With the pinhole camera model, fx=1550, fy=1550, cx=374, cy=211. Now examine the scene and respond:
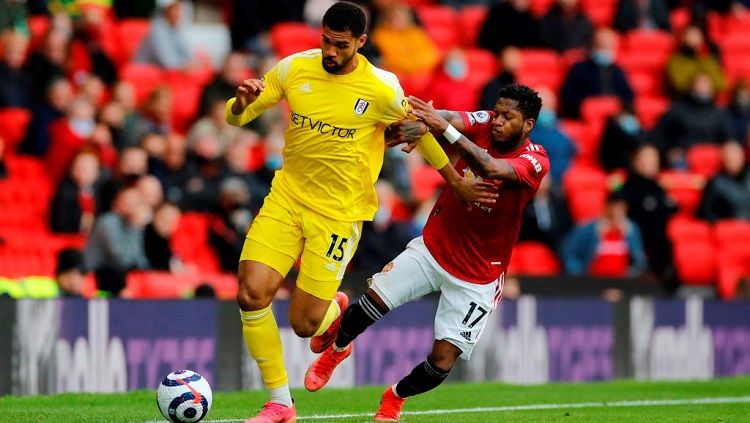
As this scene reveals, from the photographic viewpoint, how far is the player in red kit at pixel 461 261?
10.6 meters

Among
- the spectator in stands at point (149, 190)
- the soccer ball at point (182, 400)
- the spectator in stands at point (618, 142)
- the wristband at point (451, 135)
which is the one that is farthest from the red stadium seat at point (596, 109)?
the soccer ball at point (182, 400)

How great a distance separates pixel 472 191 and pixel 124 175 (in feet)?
21.2

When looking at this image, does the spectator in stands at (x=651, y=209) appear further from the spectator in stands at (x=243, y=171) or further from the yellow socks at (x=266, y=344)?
the yellow socks at (x=266, y=344)

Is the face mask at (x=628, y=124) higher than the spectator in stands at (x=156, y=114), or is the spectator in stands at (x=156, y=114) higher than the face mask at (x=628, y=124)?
the spectator in stands at (x=156, y=114)

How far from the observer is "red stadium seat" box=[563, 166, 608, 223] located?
64.2ft

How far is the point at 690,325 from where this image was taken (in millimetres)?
18094

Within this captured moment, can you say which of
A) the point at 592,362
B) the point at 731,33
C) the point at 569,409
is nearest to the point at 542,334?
the point at 592,362

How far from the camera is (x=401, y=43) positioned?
2005cm

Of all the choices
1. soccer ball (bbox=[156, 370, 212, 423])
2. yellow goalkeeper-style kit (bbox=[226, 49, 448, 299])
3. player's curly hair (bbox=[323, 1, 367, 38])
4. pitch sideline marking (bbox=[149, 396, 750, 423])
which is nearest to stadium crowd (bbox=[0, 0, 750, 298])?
pitch sideline marking (bbox=[149, 396, 750, 423])

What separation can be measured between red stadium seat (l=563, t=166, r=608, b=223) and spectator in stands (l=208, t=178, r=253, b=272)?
4983 millimetres

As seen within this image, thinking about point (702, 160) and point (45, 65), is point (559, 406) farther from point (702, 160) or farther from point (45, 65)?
point (702, 160)

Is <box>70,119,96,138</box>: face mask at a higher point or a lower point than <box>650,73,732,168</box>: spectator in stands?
higher

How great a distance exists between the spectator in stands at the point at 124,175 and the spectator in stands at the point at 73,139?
223mm

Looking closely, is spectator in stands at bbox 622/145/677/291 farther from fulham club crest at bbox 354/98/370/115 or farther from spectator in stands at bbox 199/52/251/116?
fulham club crest at bbox 354/98/370/115
